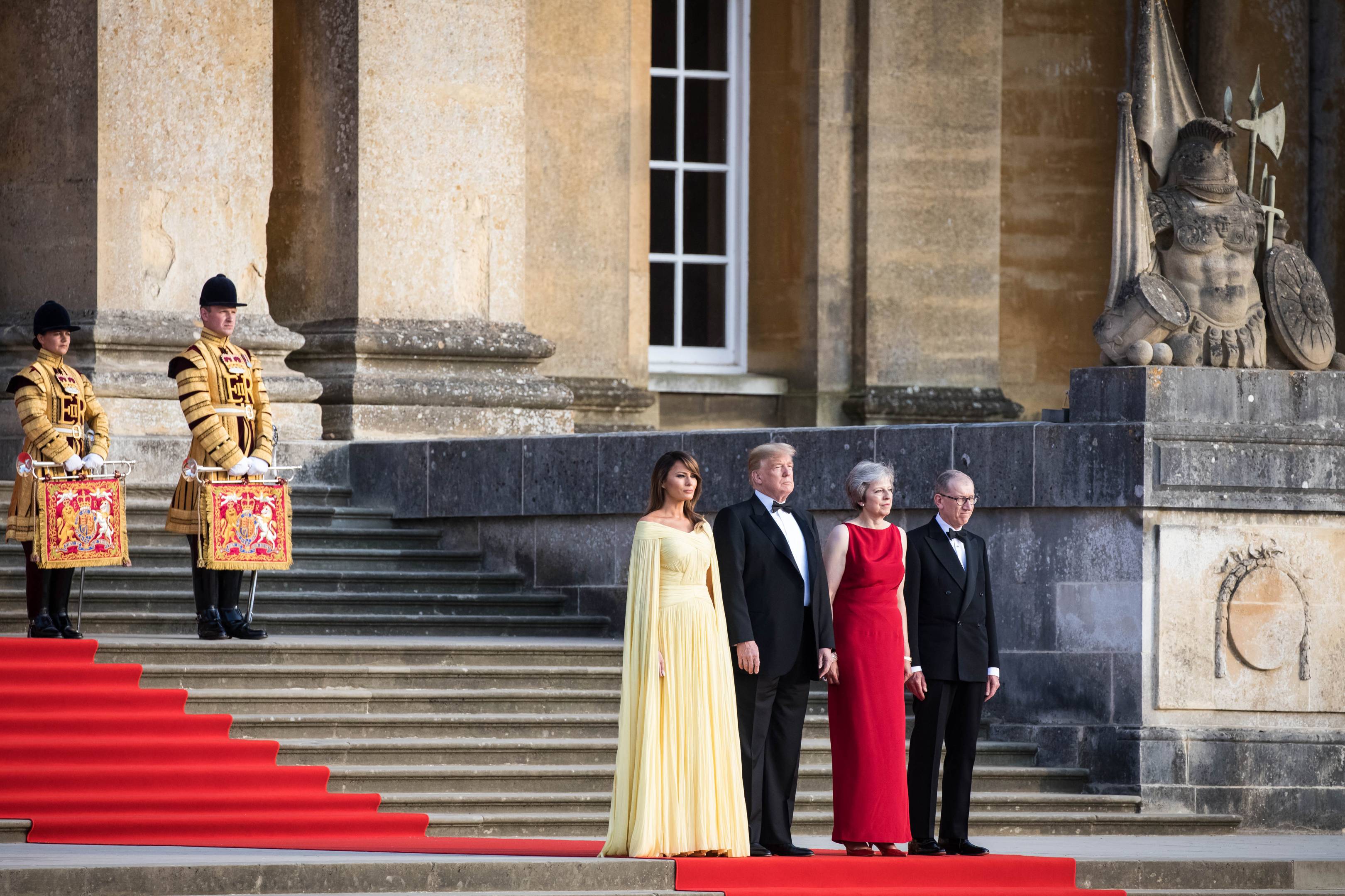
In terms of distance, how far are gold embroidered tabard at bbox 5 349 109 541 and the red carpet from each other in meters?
0.67

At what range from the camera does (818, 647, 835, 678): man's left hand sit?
9719mm

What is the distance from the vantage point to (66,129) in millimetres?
15461

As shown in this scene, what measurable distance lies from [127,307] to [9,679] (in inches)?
179

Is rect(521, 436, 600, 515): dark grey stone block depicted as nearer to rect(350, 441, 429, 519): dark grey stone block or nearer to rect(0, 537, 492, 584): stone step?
rect(0, 537, 492, 584): stone step

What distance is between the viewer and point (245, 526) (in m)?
12.1

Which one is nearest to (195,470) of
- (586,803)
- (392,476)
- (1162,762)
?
(586,803)

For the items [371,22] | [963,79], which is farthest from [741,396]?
[371,22]

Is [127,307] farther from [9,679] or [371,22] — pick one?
[9,679]

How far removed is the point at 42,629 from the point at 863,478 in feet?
13.2

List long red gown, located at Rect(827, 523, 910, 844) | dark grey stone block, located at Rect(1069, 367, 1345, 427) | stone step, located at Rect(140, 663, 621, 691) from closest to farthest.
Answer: long red gown, located at Rect(827, 523, 910, 844), stone step, located at Rect(140, 663, 621, 691), dark grey stone block, located at Rect(1069, 367, 1345, 427)

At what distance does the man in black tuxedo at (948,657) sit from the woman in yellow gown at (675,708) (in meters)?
1.02

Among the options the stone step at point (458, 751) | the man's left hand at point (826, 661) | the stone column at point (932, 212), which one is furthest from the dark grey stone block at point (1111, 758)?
the stone column at point (932, 212)

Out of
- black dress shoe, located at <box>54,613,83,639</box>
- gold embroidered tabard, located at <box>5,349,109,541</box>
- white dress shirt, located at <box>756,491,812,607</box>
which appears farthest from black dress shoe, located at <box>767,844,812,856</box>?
gold embroidered tabard, located at <box>5,349,109,541</box>

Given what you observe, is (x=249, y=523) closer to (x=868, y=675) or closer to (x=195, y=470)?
(x=195, y=470)
